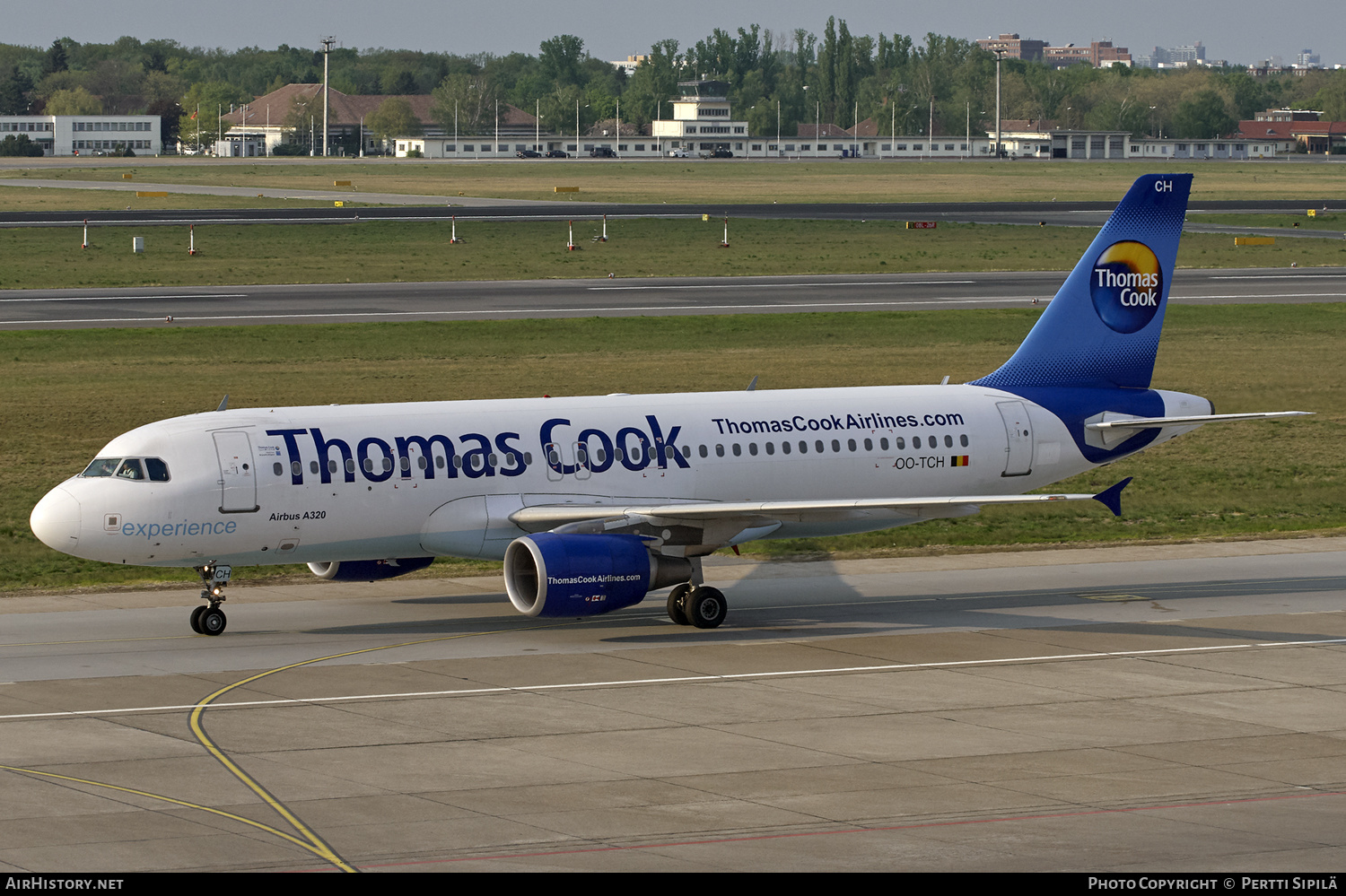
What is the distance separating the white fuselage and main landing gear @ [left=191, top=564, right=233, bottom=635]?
0.63 meters

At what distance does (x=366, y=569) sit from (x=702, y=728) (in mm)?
11975

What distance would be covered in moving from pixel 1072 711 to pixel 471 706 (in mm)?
9547

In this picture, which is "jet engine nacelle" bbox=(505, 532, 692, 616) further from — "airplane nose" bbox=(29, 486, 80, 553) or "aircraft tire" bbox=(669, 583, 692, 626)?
"airplane nose" bbox=(29, 486, 80, 553)

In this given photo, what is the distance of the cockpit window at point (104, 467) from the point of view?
1273 inches

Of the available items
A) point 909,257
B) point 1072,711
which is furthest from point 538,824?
point 909,257

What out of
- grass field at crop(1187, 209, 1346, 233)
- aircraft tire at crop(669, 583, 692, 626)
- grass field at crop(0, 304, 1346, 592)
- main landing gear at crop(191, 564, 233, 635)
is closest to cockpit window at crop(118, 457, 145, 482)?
main landing gear at crop(191, 564, 233, 635)

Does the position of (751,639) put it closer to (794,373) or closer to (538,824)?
(538,824)

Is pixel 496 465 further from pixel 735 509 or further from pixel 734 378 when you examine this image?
pixel 734 378

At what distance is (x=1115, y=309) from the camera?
133 feet

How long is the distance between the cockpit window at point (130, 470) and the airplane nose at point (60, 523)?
934mm

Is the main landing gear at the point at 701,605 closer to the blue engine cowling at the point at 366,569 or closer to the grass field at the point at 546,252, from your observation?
the blue engine cowling at the point at 366,569

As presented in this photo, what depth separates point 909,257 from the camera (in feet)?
364

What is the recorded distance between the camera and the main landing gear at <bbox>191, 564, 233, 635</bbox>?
109 ft

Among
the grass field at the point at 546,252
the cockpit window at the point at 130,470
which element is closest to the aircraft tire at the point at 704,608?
the cockpit window at the point at 130,470
